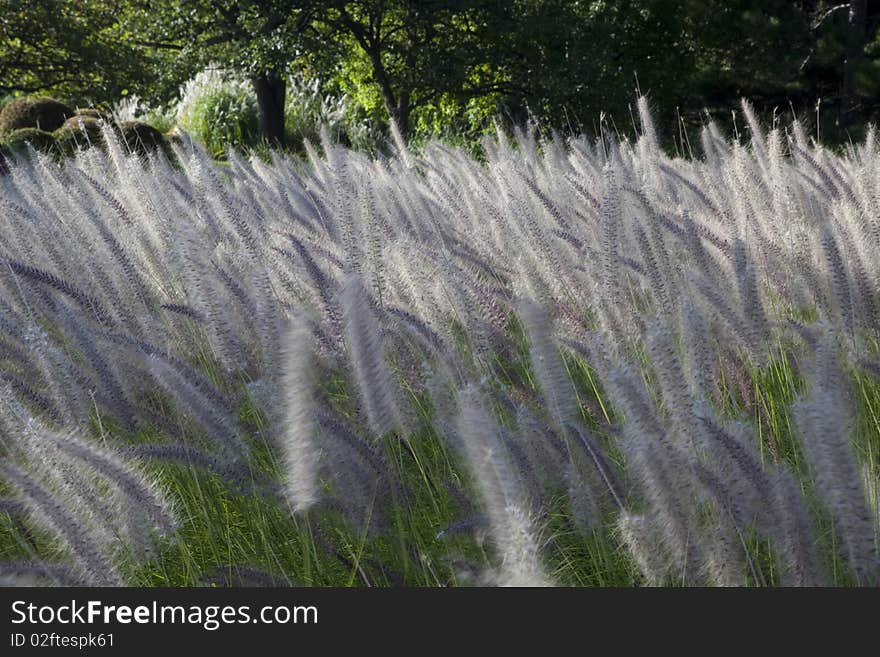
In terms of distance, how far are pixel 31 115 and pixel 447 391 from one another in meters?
14.5

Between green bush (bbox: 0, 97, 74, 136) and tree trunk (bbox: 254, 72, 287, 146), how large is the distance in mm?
3297

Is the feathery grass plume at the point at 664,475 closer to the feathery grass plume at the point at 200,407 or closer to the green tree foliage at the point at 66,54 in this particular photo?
the feathery grass plume at the point at 200,407

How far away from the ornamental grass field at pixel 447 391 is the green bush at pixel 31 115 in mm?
12566

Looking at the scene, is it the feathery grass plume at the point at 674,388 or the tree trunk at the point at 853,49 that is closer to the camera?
the feathery grass plume at the point at 674,388

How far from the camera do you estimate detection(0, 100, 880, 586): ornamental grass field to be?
1.33m

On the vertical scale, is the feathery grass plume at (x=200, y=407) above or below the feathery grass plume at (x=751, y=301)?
above

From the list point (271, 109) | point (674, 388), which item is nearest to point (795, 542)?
point (674, 388)

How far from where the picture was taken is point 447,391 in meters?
1.93

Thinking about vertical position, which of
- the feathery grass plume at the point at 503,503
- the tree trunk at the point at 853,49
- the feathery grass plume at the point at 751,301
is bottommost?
the tree trunk at the point at 853,49

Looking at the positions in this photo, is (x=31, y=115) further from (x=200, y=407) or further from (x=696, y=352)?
(x=696, y=352)

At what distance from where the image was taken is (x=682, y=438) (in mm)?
1414

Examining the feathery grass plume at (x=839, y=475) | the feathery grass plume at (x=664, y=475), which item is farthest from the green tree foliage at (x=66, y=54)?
the feathery grass plume at (x=839, y=475)

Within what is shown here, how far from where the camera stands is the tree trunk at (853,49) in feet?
43.5

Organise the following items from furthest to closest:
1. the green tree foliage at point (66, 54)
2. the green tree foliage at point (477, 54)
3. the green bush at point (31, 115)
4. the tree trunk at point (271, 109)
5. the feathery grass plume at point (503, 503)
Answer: the green bush at point (31, 115) → the tree trunk at point (271, 109) → the green tree foliage at point (66, 54) → the green tree foliage at point (477, 54) → the feathery grass plume at point (503, 503)
